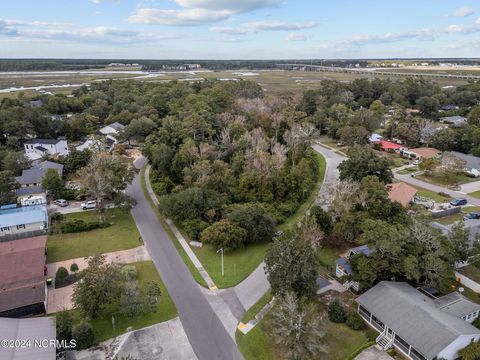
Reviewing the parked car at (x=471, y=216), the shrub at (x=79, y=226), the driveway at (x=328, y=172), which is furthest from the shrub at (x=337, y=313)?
the shrub at (x=79, y=226)

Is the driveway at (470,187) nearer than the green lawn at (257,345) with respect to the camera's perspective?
No

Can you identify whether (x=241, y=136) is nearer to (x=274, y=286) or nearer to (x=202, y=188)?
(x=202, y=188)

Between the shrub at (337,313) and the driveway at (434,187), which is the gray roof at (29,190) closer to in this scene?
the shrub at (337,313)

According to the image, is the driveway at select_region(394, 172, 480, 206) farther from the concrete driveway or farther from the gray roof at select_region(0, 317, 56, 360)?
the gray roof at select_region(0, 317, 56, 360)

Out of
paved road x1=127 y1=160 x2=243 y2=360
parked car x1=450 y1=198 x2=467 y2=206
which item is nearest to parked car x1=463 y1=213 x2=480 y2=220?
parked car x1=450 y1=198 x2=467 y2=206

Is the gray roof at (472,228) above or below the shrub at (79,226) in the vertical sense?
above

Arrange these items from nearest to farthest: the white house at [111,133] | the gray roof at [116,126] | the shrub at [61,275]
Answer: the shrub at [61,275], the white house at [111,133], the gray roof at [116,126]
